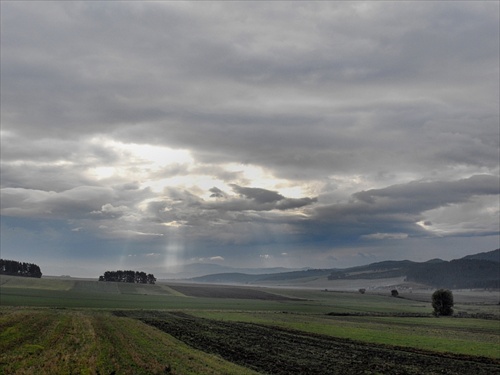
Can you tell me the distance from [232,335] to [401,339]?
844 inches

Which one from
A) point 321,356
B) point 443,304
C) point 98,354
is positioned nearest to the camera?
point 98,354

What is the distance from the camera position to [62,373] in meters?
28.6

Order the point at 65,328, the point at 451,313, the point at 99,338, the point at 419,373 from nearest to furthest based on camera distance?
the point at 419,373, the point at 99,338, the point at 65,328, the point at 451,313

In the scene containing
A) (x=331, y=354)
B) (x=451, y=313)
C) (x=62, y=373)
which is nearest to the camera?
(x=62, y=373)

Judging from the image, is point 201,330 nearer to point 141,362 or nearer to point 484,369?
point 141,362

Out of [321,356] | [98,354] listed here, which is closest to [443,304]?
[321,356]

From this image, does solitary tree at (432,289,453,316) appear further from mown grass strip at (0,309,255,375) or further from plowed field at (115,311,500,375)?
mown grass strip at (0,309,255,375)

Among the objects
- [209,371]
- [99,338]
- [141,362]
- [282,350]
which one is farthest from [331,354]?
[99,338]

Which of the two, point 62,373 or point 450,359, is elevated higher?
point 62,373

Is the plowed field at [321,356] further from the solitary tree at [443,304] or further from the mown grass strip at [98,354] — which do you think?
the solitary tree at [443,304]

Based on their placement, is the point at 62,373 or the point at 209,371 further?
the point at 209,371

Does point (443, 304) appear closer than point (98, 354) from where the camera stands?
No

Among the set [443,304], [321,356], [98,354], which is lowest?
[443,304]

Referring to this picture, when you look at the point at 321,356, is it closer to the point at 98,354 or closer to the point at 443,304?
the point at 98,354
